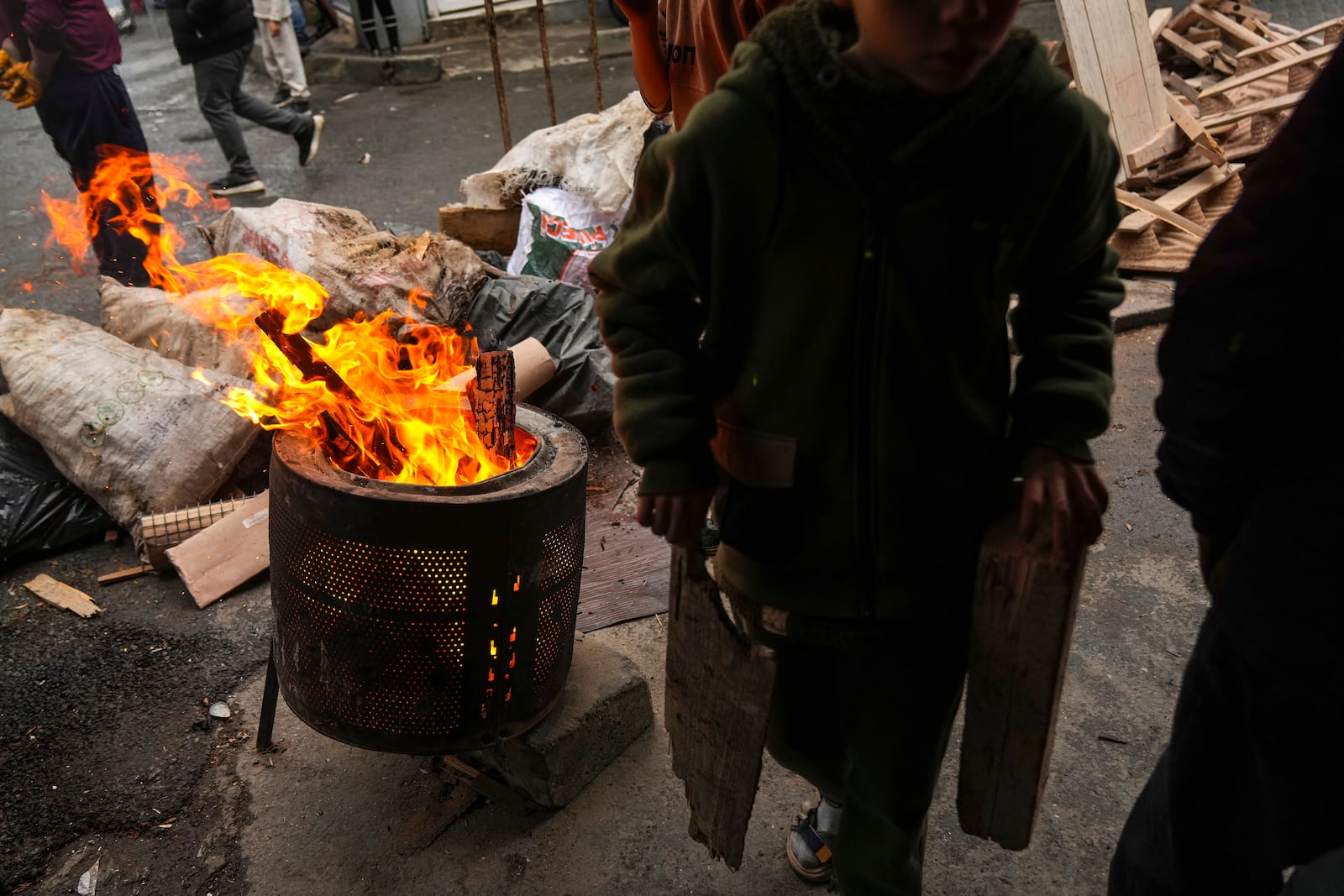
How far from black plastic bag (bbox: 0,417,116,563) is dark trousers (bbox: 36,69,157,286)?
211 cm

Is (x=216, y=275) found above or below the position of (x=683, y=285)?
below

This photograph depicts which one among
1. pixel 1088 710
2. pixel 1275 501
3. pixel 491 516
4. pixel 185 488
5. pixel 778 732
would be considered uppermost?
pixel 1275 501

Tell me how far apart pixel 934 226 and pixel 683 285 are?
37 centimetres

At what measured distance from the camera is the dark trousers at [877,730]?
1635 mm

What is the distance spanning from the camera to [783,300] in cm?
143

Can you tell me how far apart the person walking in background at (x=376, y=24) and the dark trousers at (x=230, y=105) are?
374 centimetres

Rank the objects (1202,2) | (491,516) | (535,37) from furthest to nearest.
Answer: (535,37) < (1202,2) < (491,516)

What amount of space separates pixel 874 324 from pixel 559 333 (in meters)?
2.81

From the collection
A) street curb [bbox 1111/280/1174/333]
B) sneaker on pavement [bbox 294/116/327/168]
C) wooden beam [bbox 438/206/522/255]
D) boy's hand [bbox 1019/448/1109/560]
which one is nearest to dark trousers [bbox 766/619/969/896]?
boy's hand [bbox 1019/448/1109/560]

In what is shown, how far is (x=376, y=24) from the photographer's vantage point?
1077 centimetres

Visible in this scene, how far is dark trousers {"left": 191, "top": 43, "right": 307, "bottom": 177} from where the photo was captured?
7.09 metres

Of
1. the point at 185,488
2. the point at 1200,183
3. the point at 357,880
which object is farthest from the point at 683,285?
the point at 1200,183

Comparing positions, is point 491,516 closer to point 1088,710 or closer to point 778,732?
point 778,732

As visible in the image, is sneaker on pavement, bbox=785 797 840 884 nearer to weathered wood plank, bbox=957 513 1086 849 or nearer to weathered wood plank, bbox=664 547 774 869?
weathered wood plank, bbox=664 547 774 869
